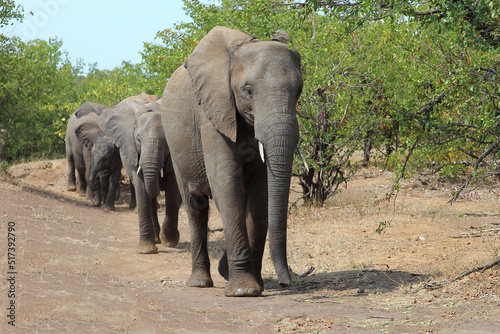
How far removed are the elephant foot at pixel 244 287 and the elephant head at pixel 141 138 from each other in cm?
400

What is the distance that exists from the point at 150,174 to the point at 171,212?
31.5 inches

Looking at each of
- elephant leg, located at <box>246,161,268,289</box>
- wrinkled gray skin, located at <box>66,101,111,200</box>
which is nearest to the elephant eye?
elephant leg, located at <box>246,161,268,289</box>

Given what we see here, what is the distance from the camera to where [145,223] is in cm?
1112

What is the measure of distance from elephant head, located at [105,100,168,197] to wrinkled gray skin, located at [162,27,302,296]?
109 inches

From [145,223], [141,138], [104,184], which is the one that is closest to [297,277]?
[145,223]

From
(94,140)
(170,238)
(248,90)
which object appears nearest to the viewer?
(248,90)

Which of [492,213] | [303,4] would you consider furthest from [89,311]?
[492,213]

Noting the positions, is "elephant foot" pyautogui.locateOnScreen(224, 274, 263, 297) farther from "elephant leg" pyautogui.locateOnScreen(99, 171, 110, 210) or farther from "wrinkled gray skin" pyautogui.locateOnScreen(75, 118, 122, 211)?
"elephant leg" pyautogui.locateOnScreen(99, 171, 110, 210)

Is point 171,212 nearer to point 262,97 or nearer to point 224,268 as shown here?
point 224,268

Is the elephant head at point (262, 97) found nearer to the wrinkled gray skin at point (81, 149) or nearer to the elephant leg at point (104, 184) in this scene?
the elephant leg at point (104, 184)

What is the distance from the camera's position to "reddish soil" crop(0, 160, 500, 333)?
580cm

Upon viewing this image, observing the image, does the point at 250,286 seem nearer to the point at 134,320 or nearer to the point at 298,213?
the point at 134,320

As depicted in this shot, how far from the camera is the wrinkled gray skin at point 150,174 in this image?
10758 millimetres

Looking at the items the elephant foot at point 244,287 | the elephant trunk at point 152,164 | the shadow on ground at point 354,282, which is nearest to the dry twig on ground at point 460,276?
the shadow on ground at point 354,282
